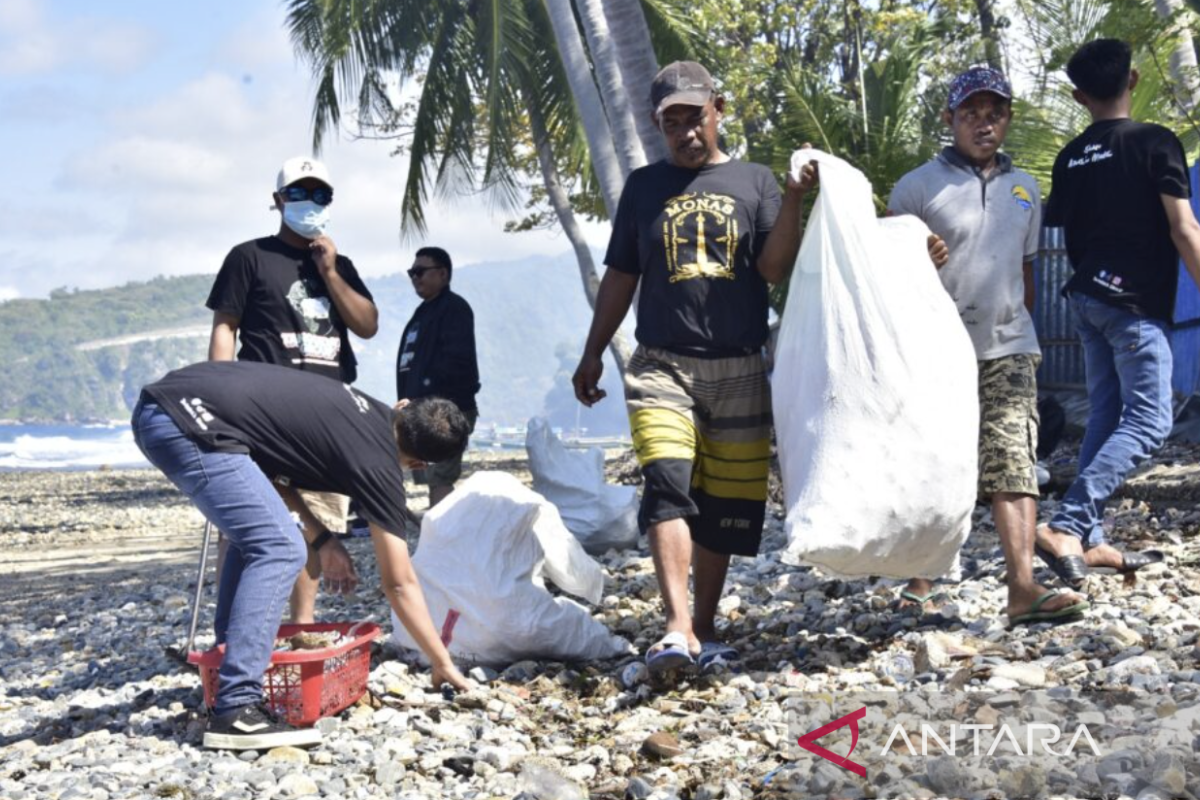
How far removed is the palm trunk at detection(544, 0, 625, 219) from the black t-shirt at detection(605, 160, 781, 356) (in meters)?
4.00

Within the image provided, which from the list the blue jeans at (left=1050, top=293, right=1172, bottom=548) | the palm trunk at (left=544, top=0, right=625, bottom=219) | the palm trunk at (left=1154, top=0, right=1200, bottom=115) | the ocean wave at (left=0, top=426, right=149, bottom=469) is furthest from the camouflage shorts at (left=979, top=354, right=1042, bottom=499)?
the ocean wave at (left=0, top=426, right=149, bottom=469)

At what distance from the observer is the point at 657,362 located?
4.73 m

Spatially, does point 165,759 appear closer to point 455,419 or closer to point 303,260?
point 455,419

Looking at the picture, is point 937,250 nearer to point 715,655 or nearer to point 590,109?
point 715,655

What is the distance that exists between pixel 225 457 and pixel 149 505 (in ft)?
46.5

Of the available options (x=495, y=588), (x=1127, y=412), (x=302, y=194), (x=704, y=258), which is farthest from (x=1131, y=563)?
(x=302, y=194)

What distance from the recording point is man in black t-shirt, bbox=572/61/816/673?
4590 mm

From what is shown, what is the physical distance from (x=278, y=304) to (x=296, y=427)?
917mm

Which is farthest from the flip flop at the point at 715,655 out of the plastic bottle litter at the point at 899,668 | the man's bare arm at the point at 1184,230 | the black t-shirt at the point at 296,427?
the man's bare arm at the point at 1184,230

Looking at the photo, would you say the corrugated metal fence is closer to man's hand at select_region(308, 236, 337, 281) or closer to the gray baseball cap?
the gray baseball cap

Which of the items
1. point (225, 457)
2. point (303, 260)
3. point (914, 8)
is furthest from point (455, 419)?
point (914, 8)

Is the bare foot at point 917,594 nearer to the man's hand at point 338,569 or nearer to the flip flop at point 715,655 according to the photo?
the flip flop at point 715,655

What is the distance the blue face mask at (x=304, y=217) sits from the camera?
512 cm

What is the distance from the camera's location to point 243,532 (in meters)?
4.20
